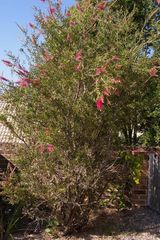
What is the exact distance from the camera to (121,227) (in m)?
7.18

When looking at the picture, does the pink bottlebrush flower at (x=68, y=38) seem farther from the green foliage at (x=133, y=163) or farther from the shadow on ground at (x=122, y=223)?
the shadow on ground at (x=122, y=223)

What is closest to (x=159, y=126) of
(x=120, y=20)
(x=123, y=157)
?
(x=123, y=157)

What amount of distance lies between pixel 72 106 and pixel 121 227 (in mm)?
2647

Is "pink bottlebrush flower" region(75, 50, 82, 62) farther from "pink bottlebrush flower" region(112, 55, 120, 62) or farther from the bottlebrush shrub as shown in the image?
"pink bottlebrush flower" region(112, 55, 120, 62)

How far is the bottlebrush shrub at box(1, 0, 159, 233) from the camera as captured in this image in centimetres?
592

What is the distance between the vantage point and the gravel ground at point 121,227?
6.63m

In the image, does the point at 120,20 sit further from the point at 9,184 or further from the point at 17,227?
the point at 17,227

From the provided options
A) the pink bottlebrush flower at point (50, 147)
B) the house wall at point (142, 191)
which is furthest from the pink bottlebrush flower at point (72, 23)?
the house wall at point (142, 191)

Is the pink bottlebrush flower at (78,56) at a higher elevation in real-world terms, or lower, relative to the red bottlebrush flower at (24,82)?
higher

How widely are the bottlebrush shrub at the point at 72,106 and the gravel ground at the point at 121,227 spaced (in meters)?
0.37

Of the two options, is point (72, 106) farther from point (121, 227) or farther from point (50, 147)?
point (121, 227)

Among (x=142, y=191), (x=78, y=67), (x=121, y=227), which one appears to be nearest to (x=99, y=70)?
(x=78, y=67)

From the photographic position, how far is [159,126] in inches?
346

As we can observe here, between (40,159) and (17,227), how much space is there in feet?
5.42
